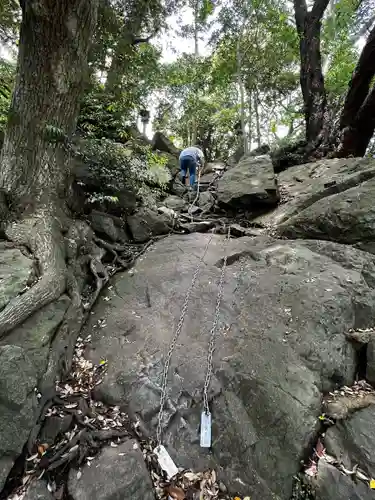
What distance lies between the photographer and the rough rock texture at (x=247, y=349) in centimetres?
226

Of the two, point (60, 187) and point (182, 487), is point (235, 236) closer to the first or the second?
point (60, 187)

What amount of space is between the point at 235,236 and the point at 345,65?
10316 mm

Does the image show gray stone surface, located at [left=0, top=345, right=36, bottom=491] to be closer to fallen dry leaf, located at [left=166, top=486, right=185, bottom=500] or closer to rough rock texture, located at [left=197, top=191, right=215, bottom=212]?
fallen dry leaf, located at [left=166, top=486, right=185, bottom=500]

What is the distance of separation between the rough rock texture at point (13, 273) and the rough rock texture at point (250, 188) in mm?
4667

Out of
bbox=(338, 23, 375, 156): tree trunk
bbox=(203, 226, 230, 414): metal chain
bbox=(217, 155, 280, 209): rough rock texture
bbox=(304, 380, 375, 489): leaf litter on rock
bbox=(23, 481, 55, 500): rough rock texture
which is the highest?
bbox=(338, 23, 375, 156): tree trunk

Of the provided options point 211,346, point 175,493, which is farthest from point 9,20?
point 175,493

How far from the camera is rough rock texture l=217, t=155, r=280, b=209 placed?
628 cm

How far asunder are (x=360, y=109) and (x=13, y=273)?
8824mm

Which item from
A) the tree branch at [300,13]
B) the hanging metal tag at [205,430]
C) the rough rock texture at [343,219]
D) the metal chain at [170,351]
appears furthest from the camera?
the tree branch at [300,13]

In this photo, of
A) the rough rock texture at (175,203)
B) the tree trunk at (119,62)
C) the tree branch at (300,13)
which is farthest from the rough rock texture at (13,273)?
the tree branch at (300,13)

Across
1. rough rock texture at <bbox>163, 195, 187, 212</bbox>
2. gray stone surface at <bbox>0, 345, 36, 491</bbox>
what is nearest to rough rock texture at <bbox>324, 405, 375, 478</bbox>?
gray stone surface at <bbox>0, 345, 36, 491</bbox>

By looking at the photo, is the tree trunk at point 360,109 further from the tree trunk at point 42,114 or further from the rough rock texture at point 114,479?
the rough rock texture at point 114,479

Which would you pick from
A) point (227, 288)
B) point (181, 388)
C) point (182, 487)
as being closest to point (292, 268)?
point (227, 288)

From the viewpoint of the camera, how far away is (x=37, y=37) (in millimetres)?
3463
